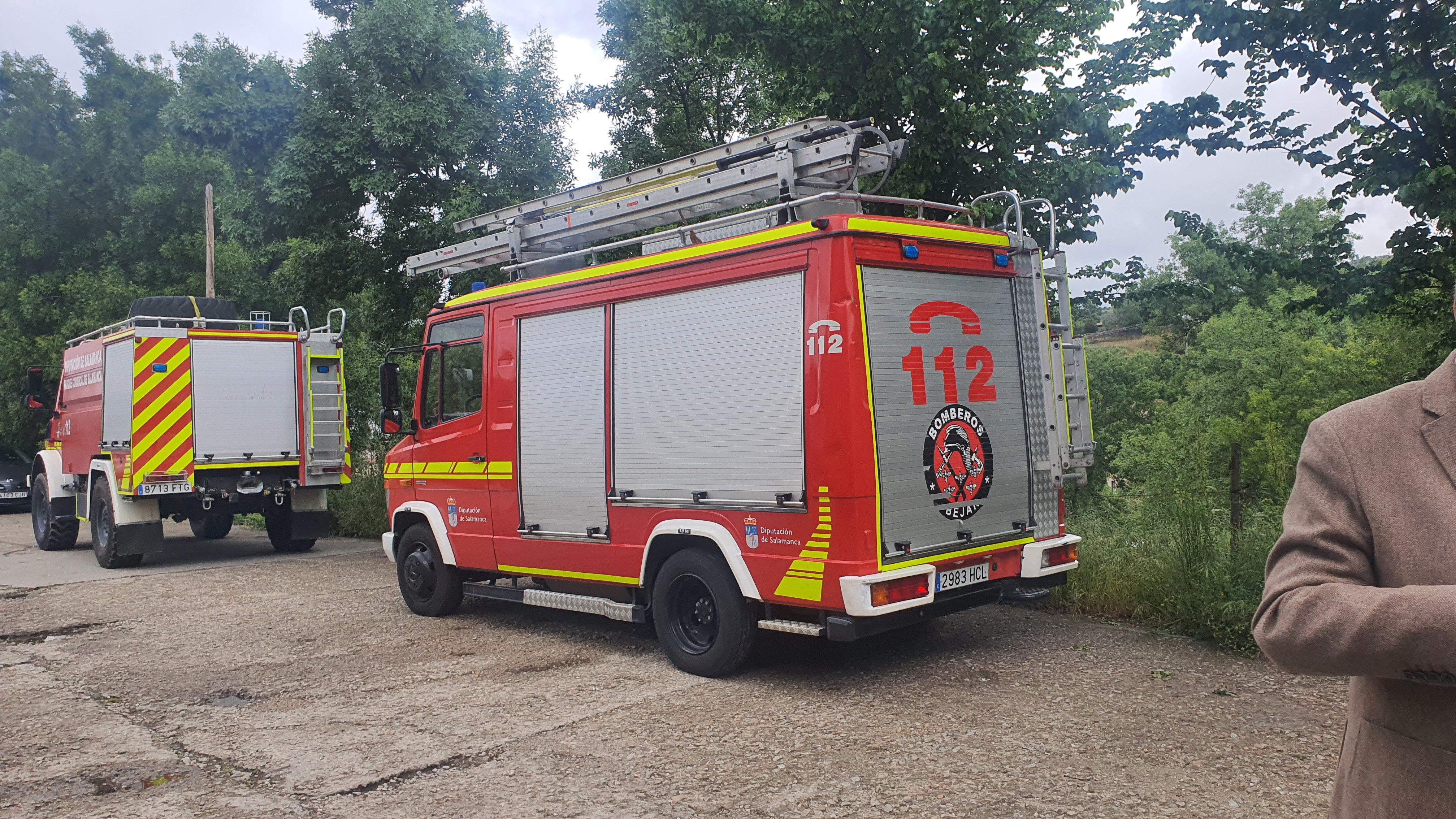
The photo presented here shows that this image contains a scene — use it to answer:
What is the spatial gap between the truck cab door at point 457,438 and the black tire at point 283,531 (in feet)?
19.0

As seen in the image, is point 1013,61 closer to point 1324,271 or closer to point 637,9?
point 1324,271

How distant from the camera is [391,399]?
890 cm

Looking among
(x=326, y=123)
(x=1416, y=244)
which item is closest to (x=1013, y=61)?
(x=1416, y=244)

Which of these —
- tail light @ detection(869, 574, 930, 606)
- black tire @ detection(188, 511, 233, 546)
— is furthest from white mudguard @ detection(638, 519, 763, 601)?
black tire @ detection(188, 511, 233, 546)

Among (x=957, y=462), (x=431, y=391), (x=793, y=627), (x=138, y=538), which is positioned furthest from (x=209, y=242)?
(x=957, y=462)

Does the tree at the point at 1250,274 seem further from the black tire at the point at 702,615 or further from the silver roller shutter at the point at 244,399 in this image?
the silver roller shutter at the point at 244,399

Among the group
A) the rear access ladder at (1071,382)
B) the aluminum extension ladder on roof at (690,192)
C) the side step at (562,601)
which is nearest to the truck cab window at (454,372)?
the aluminum extension ladder on roof at (690,192)

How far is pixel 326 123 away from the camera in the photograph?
1371cm

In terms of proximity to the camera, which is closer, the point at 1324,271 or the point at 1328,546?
the point at 1328,546

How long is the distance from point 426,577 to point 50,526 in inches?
362

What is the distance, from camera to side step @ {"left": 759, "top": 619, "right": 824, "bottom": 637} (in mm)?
5910

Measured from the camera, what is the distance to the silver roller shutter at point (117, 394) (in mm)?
12344

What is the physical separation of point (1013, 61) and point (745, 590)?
18.1ft

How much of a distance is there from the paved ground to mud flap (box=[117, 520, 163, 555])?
4.38 metres
